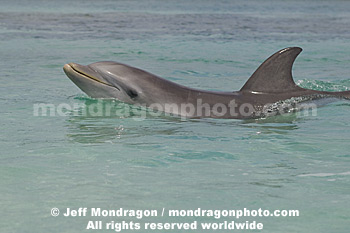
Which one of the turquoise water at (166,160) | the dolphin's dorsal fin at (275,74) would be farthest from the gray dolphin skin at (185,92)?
the turquoise water at (166,160)

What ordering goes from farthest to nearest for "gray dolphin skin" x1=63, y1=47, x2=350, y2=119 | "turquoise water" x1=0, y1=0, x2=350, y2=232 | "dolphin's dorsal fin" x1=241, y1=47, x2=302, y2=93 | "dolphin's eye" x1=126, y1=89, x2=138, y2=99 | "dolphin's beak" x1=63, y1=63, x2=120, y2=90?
"dolphin's dorsal fin" x1=241, y1=47, x2=302, y2=93, "dolphin's eye" x1=126, y1=89, x2=138, y2=99, "gray dolphin skin" x1=63, y1=47, x2=350, y2=119, "dolphin's beak" x1=63, y1=63, x2=120, y2=90, "turquoise water" x1=0, y1=0, x2=350, y2=232

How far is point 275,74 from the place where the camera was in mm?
8867

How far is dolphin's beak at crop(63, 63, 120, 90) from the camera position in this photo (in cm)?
833

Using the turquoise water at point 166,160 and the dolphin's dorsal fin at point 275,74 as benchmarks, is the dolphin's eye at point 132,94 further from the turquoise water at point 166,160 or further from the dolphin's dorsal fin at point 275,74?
the dolphin's dorsal fin at point 275,74

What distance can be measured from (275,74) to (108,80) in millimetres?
2432

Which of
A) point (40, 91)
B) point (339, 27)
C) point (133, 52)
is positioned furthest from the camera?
point (339, 27)

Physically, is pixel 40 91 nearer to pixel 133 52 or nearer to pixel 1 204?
pixel 1 204

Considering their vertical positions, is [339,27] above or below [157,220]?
above

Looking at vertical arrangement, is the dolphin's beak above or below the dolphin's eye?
above

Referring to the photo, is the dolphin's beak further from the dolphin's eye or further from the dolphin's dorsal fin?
the dolphin's dorsal fin

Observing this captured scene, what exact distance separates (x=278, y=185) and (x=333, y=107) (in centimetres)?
434

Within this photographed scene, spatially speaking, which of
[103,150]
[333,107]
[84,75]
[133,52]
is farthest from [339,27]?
[103,150]

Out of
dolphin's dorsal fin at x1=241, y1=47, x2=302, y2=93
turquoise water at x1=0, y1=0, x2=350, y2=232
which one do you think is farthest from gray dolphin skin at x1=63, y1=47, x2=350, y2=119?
turquoise water at x1=0, y1=0, x2=350, y2=232

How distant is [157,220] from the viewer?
4.58 metres
